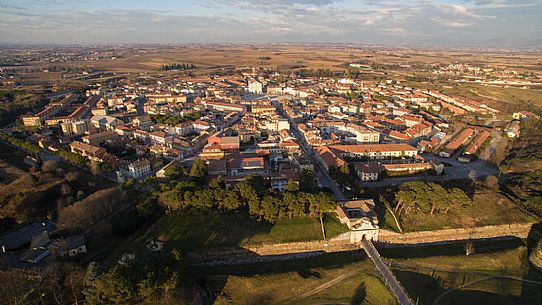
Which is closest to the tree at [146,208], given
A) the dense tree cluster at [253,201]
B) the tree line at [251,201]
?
the tree line at [251,201]

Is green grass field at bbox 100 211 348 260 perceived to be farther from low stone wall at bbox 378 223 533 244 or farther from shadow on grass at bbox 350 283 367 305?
shadow on grass at bbox 350 283 367 305

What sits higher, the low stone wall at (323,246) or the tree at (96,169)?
the tree at (96,169)

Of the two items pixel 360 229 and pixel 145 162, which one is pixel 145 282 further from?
pixel 145 162

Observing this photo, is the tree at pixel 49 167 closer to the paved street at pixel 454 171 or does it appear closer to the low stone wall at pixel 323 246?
the low stone wall at pixel 323 246

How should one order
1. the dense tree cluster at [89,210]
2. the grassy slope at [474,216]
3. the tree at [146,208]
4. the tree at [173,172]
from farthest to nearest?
the tree at [173,172], the grassy slope at [474,216], the tree at [146,208], the dense tree cluster at [89,210]

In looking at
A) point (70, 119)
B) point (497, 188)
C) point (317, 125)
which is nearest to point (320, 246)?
point (497, 188)

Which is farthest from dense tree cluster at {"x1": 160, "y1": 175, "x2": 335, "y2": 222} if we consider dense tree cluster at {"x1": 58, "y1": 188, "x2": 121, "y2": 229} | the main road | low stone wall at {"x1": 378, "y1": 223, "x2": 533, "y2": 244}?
the main road

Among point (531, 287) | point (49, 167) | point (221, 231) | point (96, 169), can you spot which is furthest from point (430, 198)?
point (49, 167)
